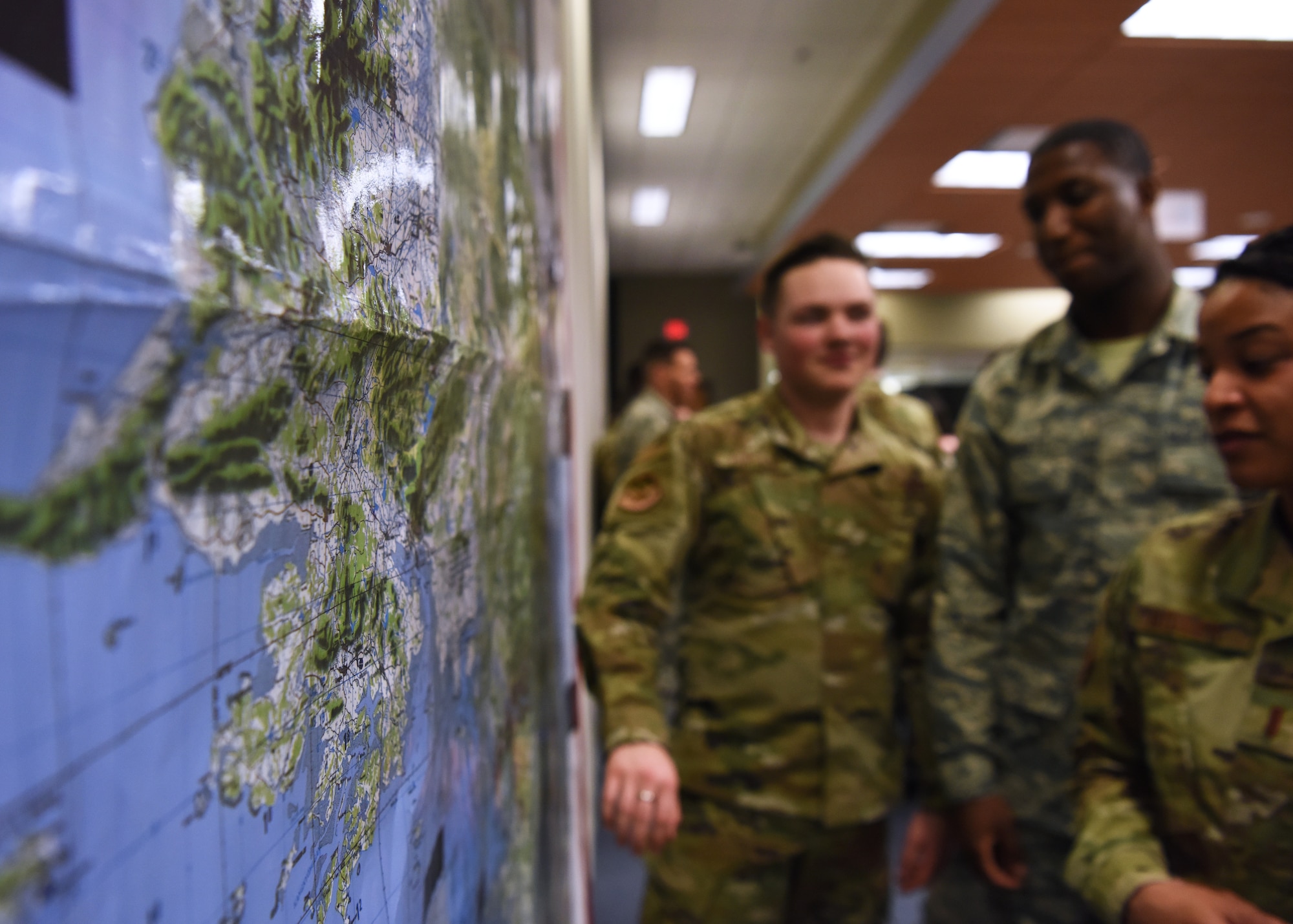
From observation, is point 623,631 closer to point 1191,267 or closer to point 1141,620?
point 1141,620

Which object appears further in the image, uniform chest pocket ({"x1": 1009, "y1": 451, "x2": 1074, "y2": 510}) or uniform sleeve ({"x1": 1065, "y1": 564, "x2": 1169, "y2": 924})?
uniform chest pocket ({"x1": 1009, "y1": 451, "x2": 1074, "y2": 510})

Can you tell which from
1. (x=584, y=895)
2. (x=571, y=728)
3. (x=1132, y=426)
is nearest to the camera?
(x=1132, y=426)

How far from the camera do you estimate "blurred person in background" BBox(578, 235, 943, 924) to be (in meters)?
1.43

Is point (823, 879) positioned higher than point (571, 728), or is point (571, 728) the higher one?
point (571, 728)

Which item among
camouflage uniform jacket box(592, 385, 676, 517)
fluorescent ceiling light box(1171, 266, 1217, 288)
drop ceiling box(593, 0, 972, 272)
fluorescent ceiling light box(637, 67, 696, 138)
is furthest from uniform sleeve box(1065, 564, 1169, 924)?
fluorescent ceiling light box(1171, 266, 1217, 288)

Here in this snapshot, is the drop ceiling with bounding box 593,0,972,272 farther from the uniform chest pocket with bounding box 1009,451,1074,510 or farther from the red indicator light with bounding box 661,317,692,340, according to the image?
the uniform chest pocket with bounding box 1009,451,1074,510

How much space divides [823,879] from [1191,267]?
22.0 feet

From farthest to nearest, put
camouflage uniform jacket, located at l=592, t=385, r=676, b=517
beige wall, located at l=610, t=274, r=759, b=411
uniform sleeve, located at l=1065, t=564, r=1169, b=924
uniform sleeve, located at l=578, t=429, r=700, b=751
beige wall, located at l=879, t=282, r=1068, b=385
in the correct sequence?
1. beige wall, located at l=610, t=274, r=759, b=411
2. beige wall, located at l=879, t=282, r=1068, b=385
3. camouflage uniform jacket, located at l=592, t=385, r=676, b=517
4. uniform sleeve, located at l=578, t=429, r=700, b=751
5. uniform sleeve, located at l=1065, t=564, r=1169, b=924

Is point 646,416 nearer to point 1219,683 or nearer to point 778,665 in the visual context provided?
point 778,665

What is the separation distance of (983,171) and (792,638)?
509cm

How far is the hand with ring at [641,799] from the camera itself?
1.04 m

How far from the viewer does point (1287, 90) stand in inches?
48.6

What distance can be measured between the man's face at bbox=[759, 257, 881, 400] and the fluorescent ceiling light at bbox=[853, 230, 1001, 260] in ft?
19.7

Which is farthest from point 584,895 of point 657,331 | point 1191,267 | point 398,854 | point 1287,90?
point 657,331
